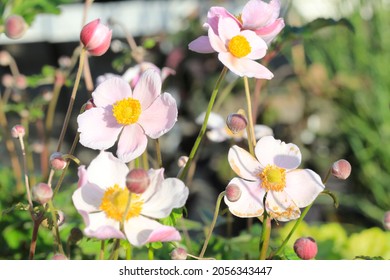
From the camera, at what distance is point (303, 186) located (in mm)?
540

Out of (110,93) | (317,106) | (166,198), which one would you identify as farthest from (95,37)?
(317,106)

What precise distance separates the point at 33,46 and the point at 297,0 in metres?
1.15

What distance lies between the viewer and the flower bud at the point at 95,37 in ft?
1.75

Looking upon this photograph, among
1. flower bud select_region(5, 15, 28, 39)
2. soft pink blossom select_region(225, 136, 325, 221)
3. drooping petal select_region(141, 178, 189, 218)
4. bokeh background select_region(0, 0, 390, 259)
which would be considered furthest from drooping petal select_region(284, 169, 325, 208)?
bokeh background select_region(0, 0, 390, 259)

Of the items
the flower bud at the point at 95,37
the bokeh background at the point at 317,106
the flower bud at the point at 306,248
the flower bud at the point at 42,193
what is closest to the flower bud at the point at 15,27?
the flower bud at the point at 95,37

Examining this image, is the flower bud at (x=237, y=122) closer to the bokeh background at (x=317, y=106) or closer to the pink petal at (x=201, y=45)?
the pink petal at (x=201, y=45)

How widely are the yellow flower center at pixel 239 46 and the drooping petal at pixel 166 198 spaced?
5.2 inches

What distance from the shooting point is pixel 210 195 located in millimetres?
1989

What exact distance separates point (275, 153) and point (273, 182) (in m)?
0.03

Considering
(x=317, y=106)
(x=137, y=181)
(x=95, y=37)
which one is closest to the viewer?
(x=137, y=181)

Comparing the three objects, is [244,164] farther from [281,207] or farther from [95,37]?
[95,37]

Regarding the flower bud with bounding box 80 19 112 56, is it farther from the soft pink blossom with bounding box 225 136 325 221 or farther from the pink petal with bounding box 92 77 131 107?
the soft pink blossom with bounding box 225 136 325 221
